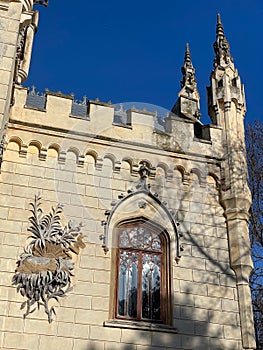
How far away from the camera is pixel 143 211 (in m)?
10.2

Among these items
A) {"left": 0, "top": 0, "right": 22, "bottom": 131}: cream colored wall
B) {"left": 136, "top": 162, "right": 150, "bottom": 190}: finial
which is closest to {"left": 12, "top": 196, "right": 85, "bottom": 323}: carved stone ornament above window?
{"left": 136, "top": 162, "right": 150, "bottom": 190}: finial

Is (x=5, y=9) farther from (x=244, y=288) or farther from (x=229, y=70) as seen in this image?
(x=244, y=288)

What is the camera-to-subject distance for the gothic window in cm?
939

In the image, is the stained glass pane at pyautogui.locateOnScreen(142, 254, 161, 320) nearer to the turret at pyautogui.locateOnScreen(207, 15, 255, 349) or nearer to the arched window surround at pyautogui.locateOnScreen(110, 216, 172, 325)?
the arched window surround at pyautogui.locateOnScreen(110, 216, 172, 325)

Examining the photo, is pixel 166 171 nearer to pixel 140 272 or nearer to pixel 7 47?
pixel 140 272

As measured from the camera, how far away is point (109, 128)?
1091cm

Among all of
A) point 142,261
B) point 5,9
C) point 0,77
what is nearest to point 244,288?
point 142,261

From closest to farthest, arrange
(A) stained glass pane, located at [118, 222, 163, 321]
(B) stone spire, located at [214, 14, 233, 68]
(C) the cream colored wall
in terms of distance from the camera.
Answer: (C) the cream colored wall, (A) stained glass pane, located at [118, 222, 163, 321], (B) stone spire, located at [214, 14, 233, 68]

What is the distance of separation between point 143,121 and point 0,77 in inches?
158

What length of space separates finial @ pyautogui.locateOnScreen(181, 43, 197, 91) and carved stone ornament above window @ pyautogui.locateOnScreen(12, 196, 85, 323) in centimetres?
659

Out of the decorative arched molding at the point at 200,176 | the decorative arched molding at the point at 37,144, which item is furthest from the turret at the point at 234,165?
the decorative arched molding at the point at 37,144

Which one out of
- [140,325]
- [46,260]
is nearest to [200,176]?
[140,325]

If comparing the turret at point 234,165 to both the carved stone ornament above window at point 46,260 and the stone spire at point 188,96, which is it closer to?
the stone spire at point 188,96

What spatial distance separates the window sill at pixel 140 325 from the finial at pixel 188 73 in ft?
24.3
